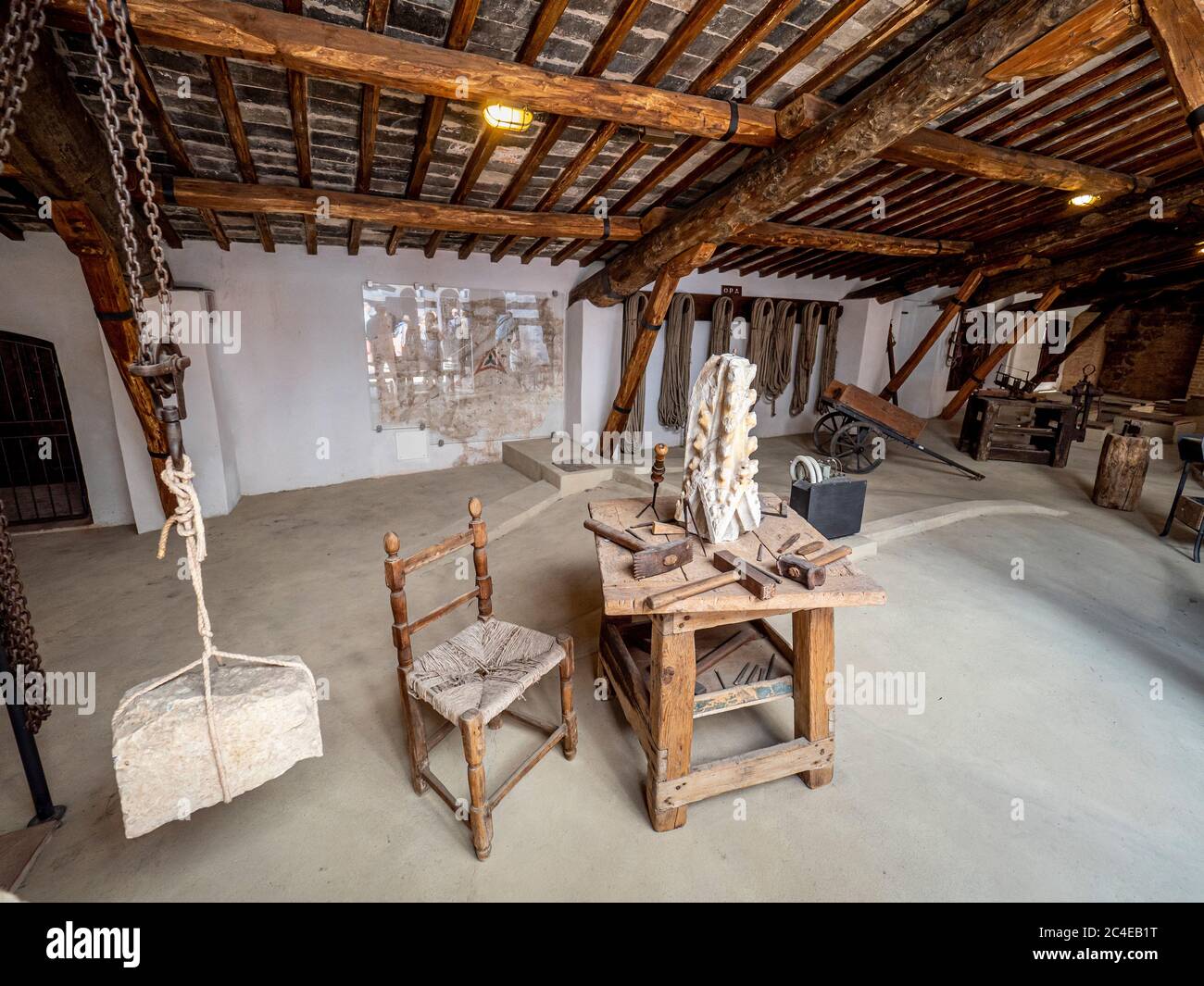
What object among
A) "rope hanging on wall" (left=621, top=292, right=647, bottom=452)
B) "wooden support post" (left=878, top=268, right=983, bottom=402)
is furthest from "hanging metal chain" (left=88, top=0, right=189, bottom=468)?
"wooden support post" (left=878, top=268, right=983, bottom=402)

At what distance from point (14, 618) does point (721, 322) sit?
7478 millimetres

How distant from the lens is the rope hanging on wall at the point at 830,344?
8758 mm

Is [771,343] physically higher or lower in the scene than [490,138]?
lower

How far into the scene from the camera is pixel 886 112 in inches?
111

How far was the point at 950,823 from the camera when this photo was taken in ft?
6.61

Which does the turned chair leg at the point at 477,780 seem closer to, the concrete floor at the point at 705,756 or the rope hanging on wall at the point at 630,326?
the concrete floor at the point at 705,756

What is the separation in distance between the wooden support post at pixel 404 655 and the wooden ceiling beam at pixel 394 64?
2.19 m

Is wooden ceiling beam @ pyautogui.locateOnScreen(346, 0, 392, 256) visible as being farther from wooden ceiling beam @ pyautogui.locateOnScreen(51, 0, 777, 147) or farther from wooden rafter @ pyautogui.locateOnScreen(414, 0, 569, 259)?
wooden rafter @ pyautogui.locateOnScreen(414, 0, 569, 259)

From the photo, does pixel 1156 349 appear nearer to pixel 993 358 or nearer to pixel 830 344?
pixel 993 358

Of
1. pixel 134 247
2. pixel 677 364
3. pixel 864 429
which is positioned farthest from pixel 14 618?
pixel 864 429

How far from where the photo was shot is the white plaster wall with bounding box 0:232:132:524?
4.42 metres

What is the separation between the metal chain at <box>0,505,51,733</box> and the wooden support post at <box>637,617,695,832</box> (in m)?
2.09
